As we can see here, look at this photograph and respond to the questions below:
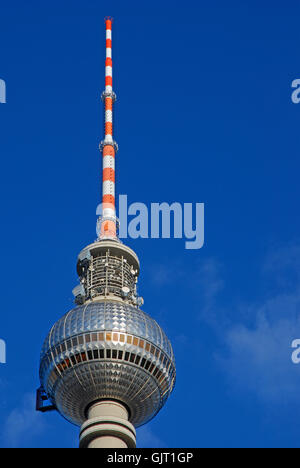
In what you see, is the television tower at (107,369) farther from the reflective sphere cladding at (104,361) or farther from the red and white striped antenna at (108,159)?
the red and white striped antenna at (108,159)

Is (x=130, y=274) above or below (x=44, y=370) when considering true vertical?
above

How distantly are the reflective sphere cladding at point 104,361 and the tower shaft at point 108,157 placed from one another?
14257mm

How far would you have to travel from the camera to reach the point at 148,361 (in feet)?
279

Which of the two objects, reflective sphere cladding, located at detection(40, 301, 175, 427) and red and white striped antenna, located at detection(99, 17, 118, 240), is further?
red and white striped antenna, located at detection(99, 17, 118, 240)

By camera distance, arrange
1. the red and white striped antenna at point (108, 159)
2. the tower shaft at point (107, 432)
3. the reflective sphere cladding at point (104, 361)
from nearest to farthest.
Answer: the tower shaft at point (107, 432), the reflective sphere cladding at point (104, 361), the red and white striped antenna at point (108, 159)

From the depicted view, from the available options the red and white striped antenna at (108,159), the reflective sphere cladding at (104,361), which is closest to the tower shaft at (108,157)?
the red and white striped antenna at (108,159)

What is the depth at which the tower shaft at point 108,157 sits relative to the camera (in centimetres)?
10041

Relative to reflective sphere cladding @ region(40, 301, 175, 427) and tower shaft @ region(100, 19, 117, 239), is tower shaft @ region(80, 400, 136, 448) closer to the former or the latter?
Answer: reflective sphere cladding @ region(40, 301, 175, 427)

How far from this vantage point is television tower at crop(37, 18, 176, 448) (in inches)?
3297

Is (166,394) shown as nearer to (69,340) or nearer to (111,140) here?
(69,340)

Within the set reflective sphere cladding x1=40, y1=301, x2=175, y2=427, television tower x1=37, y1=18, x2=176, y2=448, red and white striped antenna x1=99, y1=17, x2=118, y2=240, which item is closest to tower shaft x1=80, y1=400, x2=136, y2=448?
television tower x1=37, y1=18, x2=176, y2=448

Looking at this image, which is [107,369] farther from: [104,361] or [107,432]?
[107,432]

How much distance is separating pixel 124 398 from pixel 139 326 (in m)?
6.75
